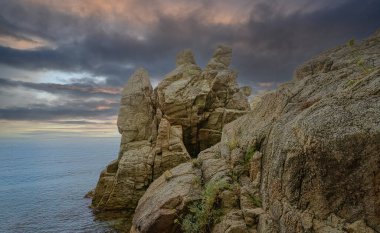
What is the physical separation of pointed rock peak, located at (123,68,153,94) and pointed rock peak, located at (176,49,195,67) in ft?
18.0

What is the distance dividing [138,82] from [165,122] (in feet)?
38.1

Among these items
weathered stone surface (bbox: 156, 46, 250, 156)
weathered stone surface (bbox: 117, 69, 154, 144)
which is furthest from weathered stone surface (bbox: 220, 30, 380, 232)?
weathered stone surface (bbox: 117, 69, 154, 144)

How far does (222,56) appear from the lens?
154ft

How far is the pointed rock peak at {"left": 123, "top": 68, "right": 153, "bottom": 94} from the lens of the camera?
→ 43.7 meters

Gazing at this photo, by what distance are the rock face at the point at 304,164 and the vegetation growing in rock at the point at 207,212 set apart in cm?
12

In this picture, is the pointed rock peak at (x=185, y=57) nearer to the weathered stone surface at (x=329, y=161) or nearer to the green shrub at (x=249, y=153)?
the green shrub at (x=249, y=153)

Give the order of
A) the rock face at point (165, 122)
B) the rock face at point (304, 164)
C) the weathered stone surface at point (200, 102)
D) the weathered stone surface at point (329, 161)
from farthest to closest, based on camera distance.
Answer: the weathered stone surface at point (200, 102) → the rock face at point (165, 122) → the rock face at point (304, 164) → the weathered stone surface at point (329, 161)

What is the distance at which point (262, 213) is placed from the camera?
1346 cm

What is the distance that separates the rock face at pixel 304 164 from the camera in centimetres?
955

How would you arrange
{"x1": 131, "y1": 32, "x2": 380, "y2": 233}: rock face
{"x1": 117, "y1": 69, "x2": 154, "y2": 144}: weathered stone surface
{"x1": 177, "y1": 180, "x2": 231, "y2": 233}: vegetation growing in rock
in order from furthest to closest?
{"x1": 117, "y1": 69, "x2": 154, "y2": 144}: weathered stone surface < {"x1": 177, "y1": 180, "x2": 231, "y2": 233}: vegetation growing in rock < {"x1": 131, "y1": 32, "x2": 380, "y2": 233}: rock face

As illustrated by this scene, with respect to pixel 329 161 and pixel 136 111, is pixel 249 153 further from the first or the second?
pixel 136 111

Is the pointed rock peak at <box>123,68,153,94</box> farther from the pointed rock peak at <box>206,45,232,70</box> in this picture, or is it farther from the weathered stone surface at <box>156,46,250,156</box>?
the pointed rock peak at <box>206,45,232,70</box>

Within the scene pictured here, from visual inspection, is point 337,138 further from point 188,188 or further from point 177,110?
point 177,110

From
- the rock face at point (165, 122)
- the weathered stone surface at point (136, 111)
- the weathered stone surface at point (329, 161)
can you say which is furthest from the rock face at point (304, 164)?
the weathered stone surface at point (136, 111)
